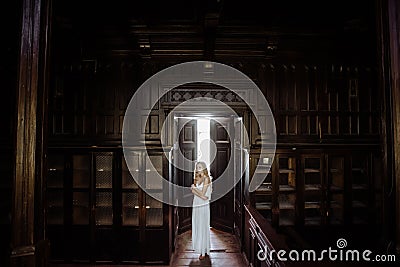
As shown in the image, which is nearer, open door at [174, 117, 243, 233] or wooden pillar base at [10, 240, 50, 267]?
wooden pillar base at [10, 240, 50, 267]

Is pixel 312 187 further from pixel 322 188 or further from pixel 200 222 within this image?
pixel 200 222

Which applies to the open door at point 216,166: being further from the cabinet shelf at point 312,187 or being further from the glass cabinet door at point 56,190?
the glass cabinet door at point 56,190

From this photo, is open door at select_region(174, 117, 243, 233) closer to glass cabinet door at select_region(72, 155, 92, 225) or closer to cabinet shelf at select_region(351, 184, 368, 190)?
glass cabinet door at select_region(72, 155, 92, 225)

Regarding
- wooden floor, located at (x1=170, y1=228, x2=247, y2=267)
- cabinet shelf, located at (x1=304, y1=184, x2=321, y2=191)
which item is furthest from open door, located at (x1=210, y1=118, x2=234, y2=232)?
cabinet shelf, located at (x1=304, y1=184, x2=321, y2=191)

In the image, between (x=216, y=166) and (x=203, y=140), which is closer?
(x=216, y=166)

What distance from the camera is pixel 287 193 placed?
4832 mm

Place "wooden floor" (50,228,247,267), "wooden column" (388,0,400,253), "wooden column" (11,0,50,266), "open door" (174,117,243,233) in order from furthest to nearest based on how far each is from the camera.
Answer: "open door" (174,117,243,233), "wooden floor" (50,228,247,267), "wooden column" (11,0,50,266), "wooden column" (388,0,400,253)

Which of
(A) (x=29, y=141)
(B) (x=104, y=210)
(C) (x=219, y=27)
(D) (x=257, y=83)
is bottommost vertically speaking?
(B) (x=104, y=210)

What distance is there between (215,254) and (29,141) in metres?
4.26

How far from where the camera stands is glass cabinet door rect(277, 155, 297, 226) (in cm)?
483

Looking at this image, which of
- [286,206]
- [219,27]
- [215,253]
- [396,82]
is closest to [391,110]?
[396,82]

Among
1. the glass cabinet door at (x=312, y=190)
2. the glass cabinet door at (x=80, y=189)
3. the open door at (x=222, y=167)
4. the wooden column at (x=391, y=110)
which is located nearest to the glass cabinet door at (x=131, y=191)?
the glass cabinet door at (x=80, y=189)

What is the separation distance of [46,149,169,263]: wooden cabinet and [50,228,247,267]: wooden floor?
30 centimetres

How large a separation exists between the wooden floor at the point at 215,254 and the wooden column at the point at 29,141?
11.2 ft
